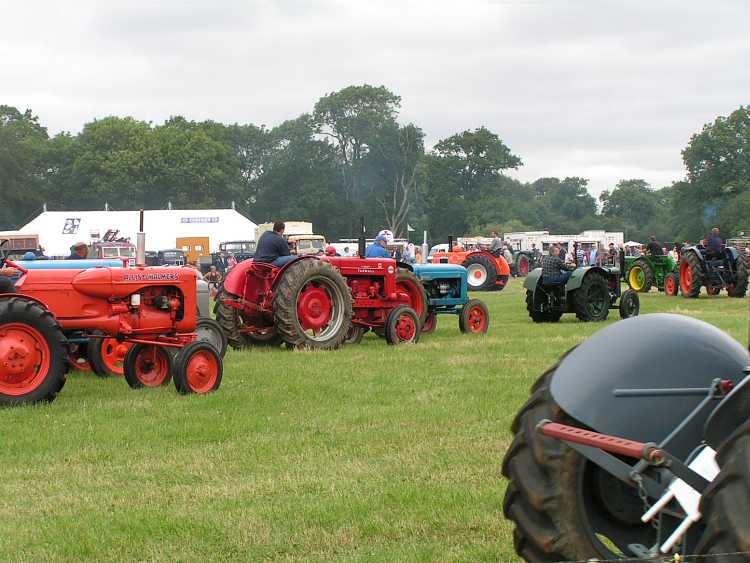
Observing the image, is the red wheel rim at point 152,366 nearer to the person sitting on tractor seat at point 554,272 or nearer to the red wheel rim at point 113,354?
the red wheel rim at point 113,354

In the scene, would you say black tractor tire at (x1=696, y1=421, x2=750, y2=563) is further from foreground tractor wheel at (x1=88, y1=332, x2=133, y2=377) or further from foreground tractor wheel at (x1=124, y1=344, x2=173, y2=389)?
foreground tractor wheel at (x1=88, y1=332, x2=133, y2=377)

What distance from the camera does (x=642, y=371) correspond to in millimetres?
3016

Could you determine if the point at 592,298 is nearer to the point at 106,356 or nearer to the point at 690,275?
the point at 690,275

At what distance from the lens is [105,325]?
30.6 ft

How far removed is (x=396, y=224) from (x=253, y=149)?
56.8 ft

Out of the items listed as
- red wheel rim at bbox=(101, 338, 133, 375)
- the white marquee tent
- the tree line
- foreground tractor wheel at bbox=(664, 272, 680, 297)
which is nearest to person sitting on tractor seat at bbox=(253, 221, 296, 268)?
red wheel rim at bbox=(101, 338, 133, 375)

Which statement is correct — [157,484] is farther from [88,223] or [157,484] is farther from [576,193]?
[576,193]

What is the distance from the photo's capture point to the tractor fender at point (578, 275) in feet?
55.1

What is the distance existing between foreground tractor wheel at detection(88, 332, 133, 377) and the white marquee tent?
3637 centimetres

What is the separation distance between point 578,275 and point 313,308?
597 cm

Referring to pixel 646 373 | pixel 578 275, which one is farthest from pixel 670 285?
pixel 646 373

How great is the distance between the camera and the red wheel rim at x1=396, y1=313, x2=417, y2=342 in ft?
43.5

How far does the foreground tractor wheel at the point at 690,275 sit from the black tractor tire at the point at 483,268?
8457 mm

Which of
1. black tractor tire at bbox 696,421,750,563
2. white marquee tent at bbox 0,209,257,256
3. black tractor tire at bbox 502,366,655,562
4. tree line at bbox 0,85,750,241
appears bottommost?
black tractor tire at bbox 502,366,655,562
